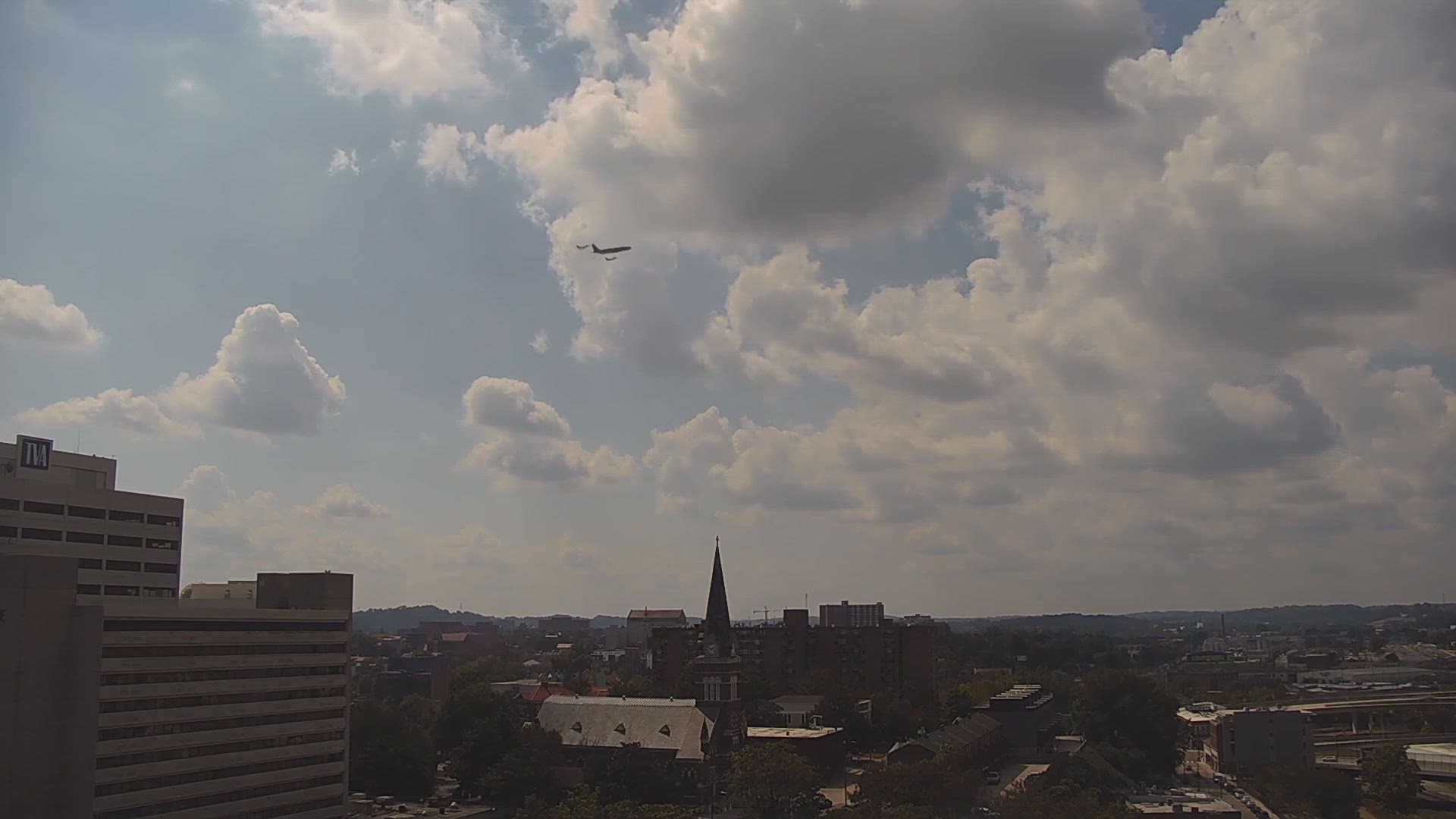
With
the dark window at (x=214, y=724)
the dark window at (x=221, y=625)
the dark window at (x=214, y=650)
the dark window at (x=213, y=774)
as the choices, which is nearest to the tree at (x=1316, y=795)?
the dark window at (x=213, y=774)

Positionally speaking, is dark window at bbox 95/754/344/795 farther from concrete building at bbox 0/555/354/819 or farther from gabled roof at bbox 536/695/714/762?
gabled roof at bbox 536/695/714/762

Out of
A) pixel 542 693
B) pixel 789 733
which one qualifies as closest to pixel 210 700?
pixel 789 733

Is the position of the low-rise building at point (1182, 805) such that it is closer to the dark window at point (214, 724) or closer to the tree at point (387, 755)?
the dark window at point (214, 724)

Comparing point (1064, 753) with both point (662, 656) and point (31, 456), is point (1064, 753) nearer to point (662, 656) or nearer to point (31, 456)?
point (662, 656)

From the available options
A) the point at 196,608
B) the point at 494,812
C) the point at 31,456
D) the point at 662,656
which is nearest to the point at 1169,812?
the point at 494,812

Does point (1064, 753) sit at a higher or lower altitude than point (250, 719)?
lower

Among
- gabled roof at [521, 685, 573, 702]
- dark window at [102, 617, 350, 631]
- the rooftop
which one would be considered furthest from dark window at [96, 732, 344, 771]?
gabled roof at [521, 685, 573, 702]

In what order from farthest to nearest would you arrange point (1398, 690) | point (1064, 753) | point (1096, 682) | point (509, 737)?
point (1398, 690)
point (1096, 682)
point (1064, 753)
point (509, 737)

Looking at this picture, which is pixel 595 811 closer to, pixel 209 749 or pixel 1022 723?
pixel 209 749
